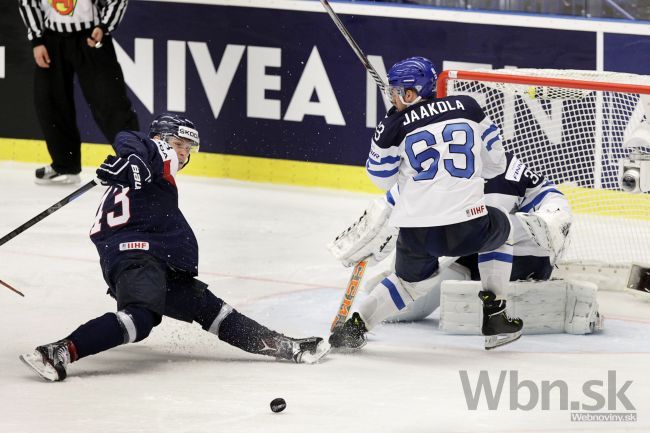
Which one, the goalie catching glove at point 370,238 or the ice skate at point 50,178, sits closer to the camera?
the goalie catching glove at point 370,238

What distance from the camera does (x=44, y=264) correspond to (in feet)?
21.3

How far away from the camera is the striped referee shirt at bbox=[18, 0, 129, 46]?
803 centimetres

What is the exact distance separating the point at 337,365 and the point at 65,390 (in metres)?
0.89

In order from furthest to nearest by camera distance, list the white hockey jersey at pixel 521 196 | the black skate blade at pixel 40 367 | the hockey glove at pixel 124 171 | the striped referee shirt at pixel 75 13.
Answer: the striped referee shirt at pixel 75 13
the white hockey jersey at pixel 521 196
the hockey glove at pixel 124 171
the black skate blade at pixel 40 367

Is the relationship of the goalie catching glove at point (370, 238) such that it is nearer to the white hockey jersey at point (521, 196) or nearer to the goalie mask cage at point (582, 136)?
the white hockey jersey at point (521, 196)

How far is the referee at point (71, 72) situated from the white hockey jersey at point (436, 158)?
3.37m

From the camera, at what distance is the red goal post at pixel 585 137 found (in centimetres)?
601

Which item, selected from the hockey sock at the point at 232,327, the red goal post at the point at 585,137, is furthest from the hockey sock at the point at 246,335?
the red goal post at the point at 585,137

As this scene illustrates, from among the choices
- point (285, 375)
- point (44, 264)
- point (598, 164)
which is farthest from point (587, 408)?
point (44, 264)

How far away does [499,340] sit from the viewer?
5047mm

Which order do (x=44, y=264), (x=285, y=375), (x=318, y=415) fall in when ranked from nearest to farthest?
(x=318, y=415)
(x=285, y=375)
(x=44, y=264)

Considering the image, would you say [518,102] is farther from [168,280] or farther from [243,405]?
[243,405]

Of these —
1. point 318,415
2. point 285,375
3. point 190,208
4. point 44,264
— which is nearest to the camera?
point 318,415

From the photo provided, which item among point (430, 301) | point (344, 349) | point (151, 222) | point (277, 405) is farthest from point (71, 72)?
point (277, 405)
